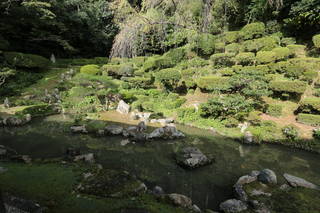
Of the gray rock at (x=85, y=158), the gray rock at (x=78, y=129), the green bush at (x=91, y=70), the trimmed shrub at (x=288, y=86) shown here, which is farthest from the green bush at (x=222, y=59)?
the gray rock at (x=85, y=158)

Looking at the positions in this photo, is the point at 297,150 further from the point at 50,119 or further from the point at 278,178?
the point at 50,119

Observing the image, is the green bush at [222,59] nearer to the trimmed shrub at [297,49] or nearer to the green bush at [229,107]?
the trimmed shrub at [297,49]

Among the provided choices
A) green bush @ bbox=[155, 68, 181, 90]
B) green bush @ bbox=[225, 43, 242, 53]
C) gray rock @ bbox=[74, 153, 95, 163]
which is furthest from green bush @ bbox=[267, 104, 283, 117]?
gray rock @ bbox=[74, 153, 95, 163]

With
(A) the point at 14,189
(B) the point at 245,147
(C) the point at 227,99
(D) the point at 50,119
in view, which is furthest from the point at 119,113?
(A) the point at 14,189

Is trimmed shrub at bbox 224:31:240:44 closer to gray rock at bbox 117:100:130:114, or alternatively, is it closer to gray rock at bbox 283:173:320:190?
gray rock at bbox 117:100:130:114

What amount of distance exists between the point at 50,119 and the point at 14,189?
688 centimetres

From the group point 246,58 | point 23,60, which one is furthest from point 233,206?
point 23,60

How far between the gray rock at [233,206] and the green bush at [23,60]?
17837 millimetres

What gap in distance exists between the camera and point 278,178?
519cm

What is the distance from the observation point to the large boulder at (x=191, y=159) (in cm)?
563

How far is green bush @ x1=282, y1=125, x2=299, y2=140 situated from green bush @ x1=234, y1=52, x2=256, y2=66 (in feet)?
21.0

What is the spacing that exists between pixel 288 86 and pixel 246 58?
4.18 metres

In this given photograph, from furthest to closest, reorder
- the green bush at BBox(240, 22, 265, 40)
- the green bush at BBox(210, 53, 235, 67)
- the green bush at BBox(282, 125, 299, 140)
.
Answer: the green bush at BBox(240, 22, 265, 40) < the green bush at BBox(210, 53, 235, 67) < the green bush at BBox(282, 125, 299, 140)

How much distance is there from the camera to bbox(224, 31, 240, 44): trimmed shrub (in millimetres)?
15602
